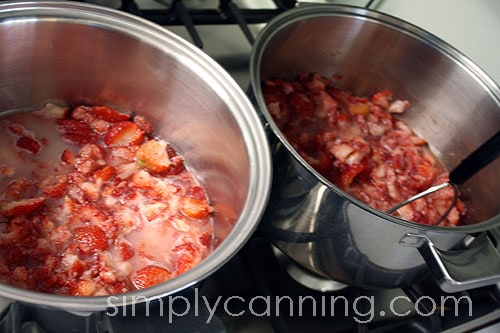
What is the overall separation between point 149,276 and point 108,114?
1.09ft

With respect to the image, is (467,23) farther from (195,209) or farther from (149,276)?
(149,276)

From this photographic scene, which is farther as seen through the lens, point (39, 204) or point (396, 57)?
point (396, 57)

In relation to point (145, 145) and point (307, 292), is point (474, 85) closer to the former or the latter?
point (307, 292)

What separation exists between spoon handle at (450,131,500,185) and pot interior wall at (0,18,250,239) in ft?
1.36

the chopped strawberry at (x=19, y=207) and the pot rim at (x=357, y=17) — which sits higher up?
the pot rim at (x=357, y=17)

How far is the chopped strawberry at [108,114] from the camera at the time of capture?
0.96 meters

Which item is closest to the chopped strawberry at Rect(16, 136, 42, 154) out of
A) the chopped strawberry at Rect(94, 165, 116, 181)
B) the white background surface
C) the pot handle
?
the chopped strawberry at Rect(94, 165, 116, 181)

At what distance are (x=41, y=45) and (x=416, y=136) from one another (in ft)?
2.63

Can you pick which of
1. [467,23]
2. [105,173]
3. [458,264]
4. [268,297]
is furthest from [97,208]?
[467,23]

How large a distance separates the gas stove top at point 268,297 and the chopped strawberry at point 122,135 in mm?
202

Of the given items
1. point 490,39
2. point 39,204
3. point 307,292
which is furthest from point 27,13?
point 490,39

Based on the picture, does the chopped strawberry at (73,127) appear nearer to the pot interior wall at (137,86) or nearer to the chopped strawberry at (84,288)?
the pot interior wall at (137,86)

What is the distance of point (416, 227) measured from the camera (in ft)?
2.34

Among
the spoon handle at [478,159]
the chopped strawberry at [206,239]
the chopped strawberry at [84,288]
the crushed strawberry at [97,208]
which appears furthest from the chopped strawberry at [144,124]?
the spoon handle at [478,159]
